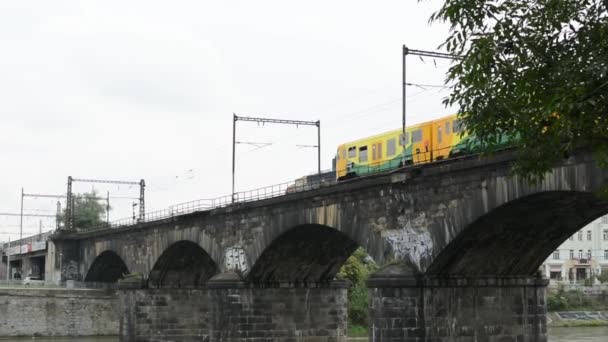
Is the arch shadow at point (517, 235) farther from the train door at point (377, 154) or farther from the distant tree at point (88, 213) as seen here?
the distant tree at point (88, 213)

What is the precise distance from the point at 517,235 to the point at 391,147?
381 inches

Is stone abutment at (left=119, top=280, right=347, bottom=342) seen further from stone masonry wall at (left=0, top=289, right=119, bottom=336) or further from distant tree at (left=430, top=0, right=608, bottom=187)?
distant tree at (left=430, top=0, right=608, bottom=187)

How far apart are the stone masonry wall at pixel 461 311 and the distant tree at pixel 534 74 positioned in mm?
16621

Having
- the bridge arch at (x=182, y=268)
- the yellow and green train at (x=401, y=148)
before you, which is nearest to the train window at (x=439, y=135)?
the yellow and green train at (x=401, y=148)

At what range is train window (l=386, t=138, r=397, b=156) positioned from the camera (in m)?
36.2

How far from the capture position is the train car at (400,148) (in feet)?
107

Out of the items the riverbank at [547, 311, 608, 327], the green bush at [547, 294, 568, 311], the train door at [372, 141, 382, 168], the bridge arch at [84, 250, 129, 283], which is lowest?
the riverbank at [547, 311, 608, 327]

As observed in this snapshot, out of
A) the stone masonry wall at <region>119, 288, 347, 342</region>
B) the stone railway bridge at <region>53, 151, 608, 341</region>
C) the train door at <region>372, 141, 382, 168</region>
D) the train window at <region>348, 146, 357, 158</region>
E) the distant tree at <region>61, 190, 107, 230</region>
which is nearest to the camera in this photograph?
the stone railway bridge at <region>53, 151, 608, 341</region>

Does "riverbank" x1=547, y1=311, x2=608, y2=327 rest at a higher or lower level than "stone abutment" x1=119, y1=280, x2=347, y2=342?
lower

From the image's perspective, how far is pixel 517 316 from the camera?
29828 millimetres

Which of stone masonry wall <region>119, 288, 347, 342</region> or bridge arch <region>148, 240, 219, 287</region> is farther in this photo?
bridge arch <region>148, 240, 219, 287</region>

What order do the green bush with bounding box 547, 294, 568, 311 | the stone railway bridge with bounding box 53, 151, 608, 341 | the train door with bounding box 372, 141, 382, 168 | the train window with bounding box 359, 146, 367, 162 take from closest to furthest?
1. the stone railway bridge with bounding box 53, 151, 608, 341
2. the train door with bounding box 372, 141, 382, 168
3. the train window with bounding box 359, 146, 367, 162
4. the green bush with bounding box 547, 294, 568, 311

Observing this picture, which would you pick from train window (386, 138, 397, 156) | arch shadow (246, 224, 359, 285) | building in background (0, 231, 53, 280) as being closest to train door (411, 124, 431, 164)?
train window (386, 138, 397, 156)

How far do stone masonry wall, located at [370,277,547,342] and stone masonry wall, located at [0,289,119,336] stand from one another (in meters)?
41.9
